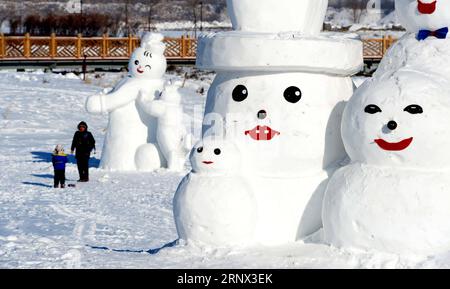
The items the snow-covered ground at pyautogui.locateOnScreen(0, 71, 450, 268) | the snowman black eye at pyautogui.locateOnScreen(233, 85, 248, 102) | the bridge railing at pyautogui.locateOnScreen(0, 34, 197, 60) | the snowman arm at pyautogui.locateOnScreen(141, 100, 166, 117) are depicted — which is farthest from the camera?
the bridge railing at pyautogui.locateOnScreen(0, 34, 197, 60)

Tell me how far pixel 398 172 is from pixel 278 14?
160 cm

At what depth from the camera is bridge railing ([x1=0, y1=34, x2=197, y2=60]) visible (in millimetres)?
31953

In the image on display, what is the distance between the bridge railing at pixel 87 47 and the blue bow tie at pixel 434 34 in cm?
2375

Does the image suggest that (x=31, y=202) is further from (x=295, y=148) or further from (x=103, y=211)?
(x=295, y=148)

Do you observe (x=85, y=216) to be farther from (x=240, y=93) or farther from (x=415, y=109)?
(x=415, y=109)

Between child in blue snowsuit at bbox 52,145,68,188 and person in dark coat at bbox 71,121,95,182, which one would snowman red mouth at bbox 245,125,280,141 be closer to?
child in blue snowsuit at bbox 52,145,68,188

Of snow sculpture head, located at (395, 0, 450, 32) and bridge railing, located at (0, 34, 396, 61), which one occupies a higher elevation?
snow sculpture head, located at (395, 0, 450, 32)

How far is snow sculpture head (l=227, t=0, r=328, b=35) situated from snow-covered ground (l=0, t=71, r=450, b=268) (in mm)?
1676

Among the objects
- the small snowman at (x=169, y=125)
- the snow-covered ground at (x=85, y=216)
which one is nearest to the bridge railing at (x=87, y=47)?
the snow-covered ground at (x=85, y=216)

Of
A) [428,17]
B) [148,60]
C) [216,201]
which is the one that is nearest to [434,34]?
[428,17]

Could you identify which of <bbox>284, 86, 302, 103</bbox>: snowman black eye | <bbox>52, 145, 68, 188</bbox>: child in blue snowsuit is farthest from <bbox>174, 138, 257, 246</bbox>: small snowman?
<bbox>52, 145, 68, 188</bbox>: child in blue snowsuit

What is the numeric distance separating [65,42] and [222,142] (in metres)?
26.4

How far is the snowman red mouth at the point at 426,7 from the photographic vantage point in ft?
27.8

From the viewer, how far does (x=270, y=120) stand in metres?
8.52
